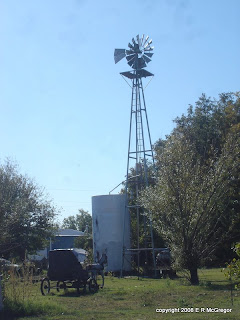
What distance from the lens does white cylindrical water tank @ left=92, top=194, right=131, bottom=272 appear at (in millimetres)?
35406

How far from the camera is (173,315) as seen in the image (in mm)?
13133

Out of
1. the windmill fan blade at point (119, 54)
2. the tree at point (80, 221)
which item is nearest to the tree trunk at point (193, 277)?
the windmill fan blade at point (119, 54)

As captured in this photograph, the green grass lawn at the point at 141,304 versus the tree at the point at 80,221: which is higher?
the tree at the point at 80,221

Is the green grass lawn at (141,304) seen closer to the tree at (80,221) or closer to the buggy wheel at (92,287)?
the buggy wheel at (92,287)

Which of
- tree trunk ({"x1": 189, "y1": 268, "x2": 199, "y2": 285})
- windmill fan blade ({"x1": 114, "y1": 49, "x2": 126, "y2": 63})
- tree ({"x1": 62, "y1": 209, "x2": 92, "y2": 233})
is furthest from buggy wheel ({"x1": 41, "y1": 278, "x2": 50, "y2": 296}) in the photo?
tree ({"x1": 62, "y1": 209, "x2": 92, "y2": 233})

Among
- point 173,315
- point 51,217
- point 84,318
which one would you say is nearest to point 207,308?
point 173,315

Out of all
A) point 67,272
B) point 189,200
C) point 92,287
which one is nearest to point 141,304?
point 67,272

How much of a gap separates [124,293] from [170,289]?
1910 millimetres

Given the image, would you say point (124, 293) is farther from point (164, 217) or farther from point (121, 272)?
point (121, 272)

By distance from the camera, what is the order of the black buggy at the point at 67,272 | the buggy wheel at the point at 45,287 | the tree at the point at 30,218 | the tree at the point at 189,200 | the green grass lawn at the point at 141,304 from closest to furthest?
the green grass lawn at the point at 141,304, the buggy wheel at the point at 45,287, the black buggy at the point at 67,272, the tree at the point at 189,200, the tree at the point at 30,218

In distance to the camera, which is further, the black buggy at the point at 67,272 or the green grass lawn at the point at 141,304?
the black buggy at the point at 67,272

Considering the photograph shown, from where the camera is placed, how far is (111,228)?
36.0 meters

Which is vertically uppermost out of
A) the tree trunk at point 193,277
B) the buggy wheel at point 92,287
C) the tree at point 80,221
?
the tree at point 80,221

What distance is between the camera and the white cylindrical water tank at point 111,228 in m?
35.4
